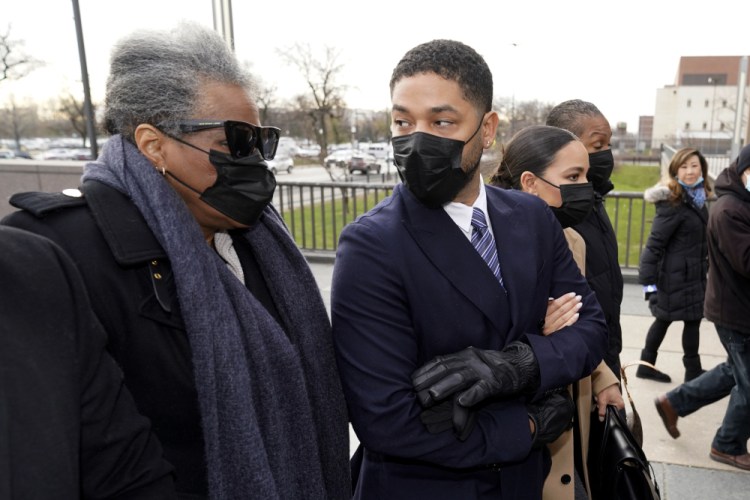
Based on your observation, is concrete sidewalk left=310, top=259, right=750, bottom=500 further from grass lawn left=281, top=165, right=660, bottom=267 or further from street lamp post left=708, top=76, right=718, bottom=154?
street lamp post left=708, top=76, right=718, bottom=154

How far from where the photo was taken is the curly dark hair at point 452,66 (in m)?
1.78

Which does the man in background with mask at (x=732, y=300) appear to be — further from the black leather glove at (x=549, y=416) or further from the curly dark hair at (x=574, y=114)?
the black leather glove at (x=549, y=416)

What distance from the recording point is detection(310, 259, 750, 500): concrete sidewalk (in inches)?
135

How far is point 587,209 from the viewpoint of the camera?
265 cm

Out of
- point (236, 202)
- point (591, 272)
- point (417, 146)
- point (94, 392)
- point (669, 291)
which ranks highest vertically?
point (417, 146)

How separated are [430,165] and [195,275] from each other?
2.61 ft

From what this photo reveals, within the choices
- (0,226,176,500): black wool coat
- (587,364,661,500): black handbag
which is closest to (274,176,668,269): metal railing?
(587,364,661,500): black handbag

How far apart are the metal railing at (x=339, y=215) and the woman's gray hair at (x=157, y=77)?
6109 mm

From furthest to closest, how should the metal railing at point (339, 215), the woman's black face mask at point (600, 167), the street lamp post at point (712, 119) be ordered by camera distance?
the street lamp post at point (712, 119)
the metal railing at point (339, 215)
the woman's black face mask at point (600, 167)

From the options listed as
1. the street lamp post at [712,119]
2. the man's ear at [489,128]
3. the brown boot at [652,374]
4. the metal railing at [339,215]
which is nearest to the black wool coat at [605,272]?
the man's ear at [489,128]

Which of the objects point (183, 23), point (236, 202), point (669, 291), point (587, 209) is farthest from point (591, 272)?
point (669, 291)

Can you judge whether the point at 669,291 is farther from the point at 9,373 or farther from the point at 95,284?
the point at 9,373

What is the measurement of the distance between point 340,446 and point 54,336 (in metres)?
1.16

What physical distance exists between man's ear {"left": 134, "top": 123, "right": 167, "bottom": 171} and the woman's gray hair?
20mm
